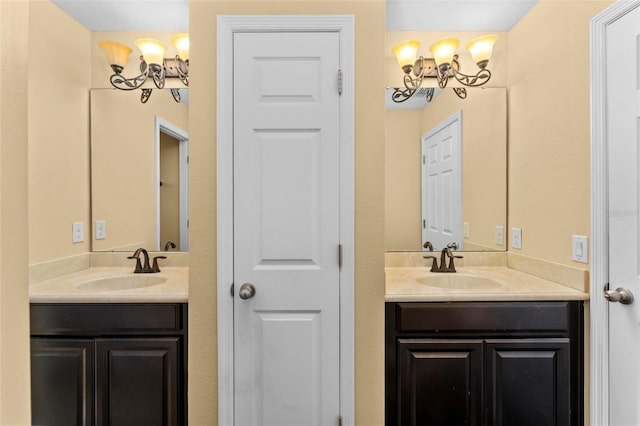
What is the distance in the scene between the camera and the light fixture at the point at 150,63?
2.02 metres

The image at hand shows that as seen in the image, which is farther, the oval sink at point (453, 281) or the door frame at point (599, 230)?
the oval sink at point (453, 281)

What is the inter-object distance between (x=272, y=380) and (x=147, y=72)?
1823 millimetres

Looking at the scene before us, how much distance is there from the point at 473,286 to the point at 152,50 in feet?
7.28

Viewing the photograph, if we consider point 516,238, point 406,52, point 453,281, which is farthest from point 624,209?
point 406,52

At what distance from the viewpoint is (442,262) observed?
2.00 metres

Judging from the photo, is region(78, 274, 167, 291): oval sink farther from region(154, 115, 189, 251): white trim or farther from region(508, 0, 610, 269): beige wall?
region(508, 0, 610, 269): beige wall

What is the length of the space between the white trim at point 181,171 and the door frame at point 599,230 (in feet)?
6.55

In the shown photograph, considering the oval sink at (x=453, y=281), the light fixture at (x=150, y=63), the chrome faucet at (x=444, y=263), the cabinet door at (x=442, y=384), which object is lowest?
the cabinet door at (x=442, y=384)

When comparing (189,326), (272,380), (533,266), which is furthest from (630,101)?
(189,326)

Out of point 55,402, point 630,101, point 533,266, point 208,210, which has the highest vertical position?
point 630,101

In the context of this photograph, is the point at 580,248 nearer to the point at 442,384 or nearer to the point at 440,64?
the point at 442,384

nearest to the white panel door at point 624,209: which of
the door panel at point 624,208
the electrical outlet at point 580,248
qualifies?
the door panel at point 624,208

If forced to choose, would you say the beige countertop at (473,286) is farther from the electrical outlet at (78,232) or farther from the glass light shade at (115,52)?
the glass light shade at (115,52)

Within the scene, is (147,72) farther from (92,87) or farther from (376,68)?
(376,68)
